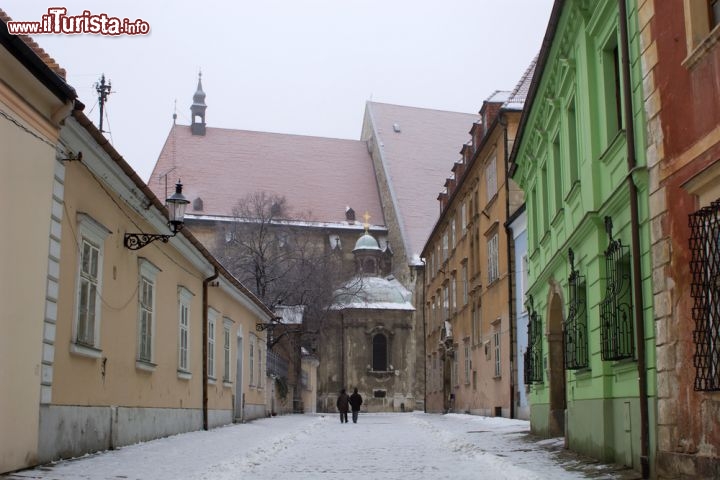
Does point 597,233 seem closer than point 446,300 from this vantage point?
Yes

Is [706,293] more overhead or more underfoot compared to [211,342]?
more underfoot

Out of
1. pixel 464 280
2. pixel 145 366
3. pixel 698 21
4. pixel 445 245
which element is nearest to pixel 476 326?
pixel 464 280

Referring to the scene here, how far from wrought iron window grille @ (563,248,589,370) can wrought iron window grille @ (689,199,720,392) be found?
4593 millimetres

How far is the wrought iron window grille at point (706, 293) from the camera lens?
7234 mm

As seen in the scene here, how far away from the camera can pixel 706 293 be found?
738 centimetres

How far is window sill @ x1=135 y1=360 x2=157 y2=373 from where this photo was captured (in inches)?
593

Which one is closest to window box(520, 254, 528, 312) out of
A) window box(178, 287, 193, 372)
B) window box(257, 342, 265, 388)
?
window box(178, 287, 193, 372)

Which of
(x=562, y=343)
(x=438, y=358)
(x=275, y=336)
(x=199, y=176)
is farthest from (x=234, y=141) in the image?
(x=562, y=343)

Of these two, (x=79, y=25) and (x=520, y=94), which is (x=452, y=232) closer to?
(x=520, y=94)

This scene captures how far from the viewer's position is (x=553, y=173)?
1512cm

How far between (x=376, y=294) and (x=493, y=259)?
27.5 metres

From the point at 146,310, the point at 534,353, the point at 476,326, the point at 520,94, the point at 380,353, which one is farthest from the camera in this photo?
the point at 380,353

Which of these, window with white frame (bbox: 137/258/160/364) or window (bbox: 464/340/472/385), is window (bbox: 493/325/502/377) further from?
window with white frame (bbox: 137/258/160/364)

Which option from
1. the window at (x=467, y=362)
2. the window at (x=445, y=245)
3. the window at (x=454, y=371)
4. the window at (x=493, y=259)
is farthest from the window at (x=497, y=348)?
the window at (x=445, y=245)
